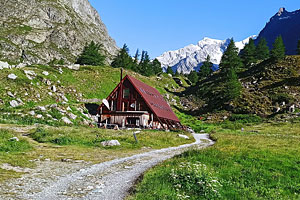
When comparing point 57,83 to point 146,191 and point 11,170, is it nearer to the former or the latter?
point 11,170

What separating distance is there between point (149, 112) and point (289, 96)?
A: 4103cm

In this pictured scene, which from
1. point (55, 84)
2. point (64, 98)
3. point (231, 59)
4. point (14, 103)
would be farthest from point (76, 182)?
point (231, 59)

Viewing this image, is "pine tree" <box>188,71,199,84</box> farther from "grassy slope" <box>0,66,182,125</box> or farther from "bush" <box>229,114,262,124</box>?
"bush" <box>229,114,262,124</box>

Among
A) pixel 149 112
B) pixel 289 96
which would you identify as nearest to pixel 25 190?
pixel 149 112

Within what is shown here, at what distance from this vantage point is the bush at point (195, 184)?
898 cm

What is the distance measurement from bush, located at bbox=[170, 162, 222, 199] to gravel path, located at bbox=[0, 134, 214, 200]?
6.85 ft

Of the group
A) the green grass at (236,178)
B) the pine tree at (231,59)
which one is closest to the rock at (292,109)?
the pine tree at (231,59)

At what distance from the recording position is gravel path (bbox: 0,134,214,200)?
8.70 metres

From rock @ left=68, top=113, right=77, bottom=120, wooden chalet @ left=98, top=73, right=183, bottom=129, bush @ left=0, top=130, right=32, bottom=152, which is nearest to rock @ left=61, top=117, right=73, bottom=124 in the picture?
rock @ left=68, top=113, right=77, bottom=120

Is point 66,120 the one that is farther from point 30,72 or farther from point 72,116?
point 30,72

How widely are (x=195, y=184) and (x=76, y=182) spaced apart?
17.2 ft

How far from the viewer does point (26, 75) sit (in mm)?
44375

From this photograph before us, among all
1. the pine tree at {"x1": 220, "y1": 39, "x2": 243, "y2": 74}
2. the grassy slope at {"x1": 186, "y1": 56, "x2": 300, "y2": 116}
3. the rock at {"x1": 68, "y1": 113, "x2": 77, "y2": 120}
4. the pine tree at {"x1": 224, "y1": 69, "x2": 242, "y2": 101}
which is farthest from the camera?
the pine tree at {"x1": 220, "y1": 39, "x2": 243, "y2": 74}

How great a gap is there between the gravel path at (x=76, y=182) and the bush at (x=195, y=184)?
2.09m
